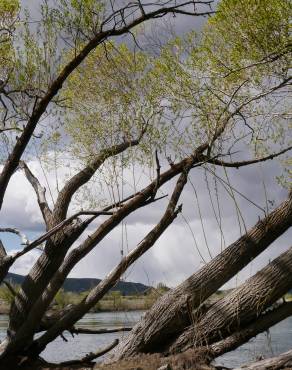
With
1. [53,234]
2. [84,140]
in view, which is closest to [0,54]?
[84,140]

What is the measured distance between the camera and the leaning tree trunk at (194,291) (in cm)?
671

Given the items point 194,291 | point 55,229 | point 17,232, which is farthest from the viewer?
point 17,232

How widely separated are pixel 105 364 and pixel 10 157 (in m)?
3.08

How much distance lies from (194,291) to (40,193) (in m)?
4.02

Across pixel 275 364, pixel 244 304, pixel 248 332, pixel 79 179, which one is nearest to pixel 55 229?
pixel 79 179

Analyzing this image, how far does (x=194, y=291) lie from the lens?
22.1 ft

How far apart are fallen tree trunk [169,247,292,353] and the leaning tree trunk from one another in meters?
0.20

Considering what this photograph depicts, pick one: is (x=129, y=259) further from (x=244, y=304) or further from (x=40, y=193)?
(x=40, y=193)

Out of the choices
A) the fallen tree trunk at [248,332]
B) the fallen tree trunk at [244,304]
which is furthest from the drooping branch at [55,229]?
the fallen tree trunk at [248,332]

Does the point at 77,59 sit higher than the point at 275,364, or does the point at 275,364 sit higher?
the point at 77,59

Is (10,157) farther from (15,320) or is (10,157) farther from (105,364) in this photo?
(105,364)

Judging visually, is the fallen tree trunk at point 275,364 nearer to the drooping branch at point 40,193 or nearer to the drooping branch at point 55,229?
the drooping branch at point 55,229

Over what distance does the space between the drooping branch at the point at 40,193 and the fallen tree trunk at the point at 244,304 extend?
3.45m

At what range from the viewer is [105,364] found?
22.2 ft
